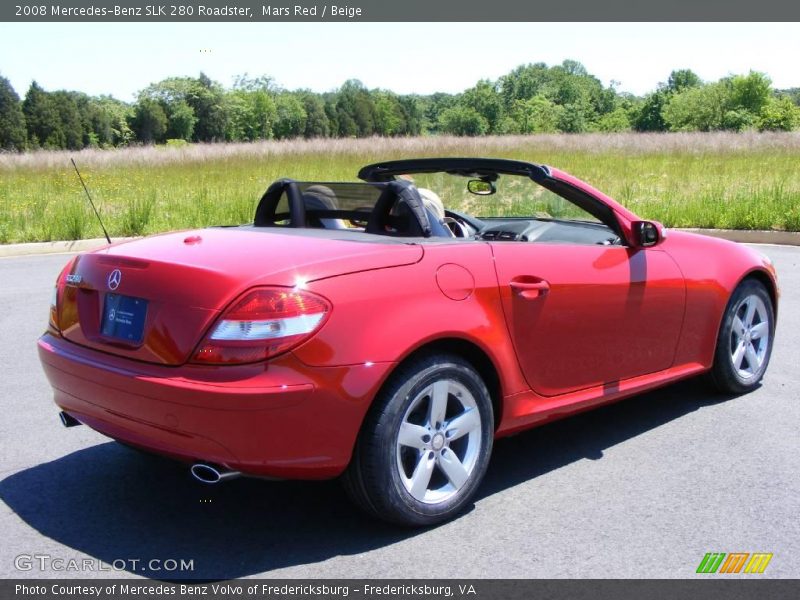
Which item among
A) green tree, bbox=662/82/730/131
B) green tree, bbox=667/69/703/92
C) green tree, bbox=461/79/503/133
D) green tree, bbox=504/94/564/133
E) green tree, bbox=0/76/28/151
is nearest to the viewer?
green tree, bbox=504/94/564/133

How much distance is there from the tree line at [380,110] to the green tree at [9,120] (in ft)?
0.46

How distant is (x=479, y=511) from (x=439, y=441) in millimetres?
415

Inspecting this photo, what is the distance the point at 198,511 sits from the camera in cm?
361

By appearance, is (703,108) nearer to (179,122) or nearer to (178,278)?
(179,122)

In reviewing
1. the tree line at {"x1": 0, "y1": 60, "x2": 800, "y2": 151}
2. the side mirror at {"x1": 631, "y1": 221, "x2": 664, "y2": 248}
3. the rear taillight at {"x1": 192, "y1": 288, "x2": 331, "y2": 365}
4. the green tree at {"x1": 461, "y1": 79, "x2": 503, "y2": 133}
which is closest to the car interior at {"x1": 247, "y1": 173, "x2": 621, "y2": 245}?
the side mirror at {"x1": 631, "y1": 221, "x2": 664, "y2": 248}

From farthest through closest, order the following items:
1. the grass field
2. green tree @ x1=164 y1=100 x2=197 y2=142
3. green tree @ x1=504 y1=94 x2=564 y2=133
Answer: green tree @ x1=164 y1=100 x2=197 y2=142 < green tree @ x1=504 y1=94 x2=564 y2=133 < the grass field

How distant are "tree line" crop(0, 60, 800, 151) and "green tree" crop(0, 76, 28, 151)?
0.14 m

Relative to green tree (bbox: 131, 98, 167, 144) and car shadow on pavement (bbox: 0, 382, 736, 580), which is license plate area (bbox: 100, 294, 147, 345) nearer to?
car shadow on pavement (bbox: 0, 382, 736, 580)

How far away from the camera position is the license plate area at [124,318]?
3291mm

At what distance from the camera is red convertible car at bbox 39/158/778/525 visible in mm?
3059

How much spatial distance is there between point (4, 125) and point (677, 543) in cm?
10261

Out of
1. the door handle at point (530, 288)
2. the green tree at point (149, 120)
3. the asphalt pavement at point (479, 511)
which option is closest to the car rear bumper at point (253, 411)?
the asphalt pavement at point (479, 511)

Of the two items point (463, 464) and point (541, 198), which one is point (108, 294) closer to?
point (463, 464)

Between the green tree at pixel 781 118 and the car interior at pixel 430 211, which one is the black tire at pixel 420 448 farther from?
the green tree at pixel 781 118
